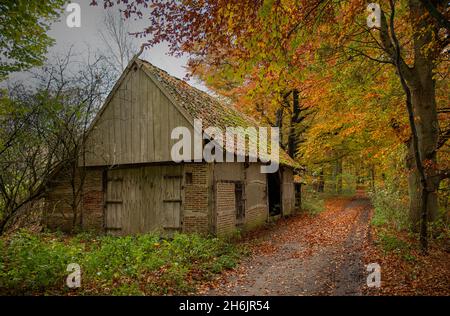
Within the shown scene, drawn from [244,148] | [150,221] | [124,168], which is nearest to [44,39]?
[124,168]

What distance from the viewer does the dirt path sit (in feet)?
21.6

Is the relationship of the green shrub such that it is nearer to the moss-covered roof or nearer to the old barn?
the old barn

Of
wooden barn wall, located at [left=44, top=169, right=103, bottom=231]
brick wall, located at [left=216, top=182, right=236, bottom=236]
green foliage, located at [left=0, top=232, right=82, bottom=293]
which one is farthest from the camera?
wooden barn wall, located at [left=44, top=169, right=103, bottom=231]

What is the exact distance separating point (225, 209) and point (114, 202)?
4.63 metres

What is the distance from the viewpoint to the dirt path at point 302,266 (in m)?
A: 6.58

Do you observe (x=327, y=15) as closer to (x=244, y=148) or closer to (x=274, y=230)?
(x=244, y=148)

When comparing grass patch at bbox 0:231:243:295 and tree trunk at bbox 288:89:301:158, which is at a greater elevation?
tree trunk at bbox 288:89:301:158

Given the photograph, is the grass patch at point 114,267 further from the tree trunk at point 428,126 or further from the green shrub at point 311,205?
the green shrub at point 311,205

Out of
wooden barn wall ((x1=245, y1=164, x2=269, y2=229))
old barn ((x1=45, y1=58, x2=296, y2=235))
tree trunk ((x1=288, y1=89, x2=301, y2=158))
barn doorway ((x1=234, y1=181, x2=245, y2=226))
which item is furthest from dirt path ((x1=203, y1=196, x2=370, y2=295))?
tree trunk ((x1=288, y1=89, x2=301, y2=158))

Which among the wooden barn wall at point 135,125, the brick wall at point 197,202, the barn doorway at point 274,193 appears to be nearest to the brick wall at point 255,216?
the barn doorway at point 274,193

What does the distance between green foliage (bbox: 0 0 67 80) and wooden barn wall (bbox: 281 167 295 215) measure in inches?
507

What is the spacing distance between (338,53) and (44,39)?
10.1 m

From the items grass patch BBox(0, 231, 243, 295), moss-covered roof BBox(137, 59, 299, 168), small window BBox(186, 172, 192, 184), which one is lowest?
grass patch BBox(0, 231, 243, 295)

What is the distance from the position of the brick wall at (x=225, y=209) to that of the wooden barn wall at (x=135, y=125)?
2306 mm
